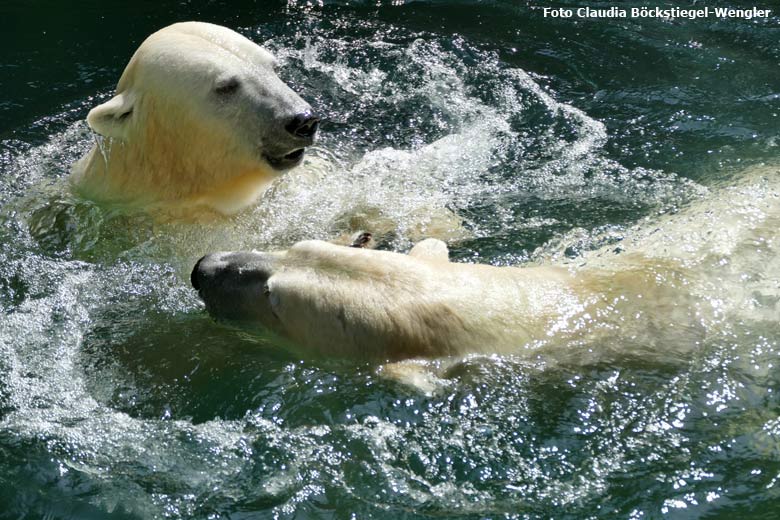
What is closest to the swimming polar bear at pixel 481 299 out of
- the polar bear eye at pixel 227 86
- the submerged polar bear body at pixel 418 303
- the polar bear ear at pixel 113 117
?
the submerged polar bear body at pixel 418 303

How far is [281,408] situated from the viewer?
3559 millimetres

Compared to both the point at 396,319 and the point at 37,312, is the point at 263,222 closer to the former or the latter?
the point at 37,312

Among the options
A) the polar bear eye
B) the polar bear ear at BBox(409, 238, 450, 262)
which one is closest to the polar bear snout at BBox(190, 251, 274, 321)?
the polar bear ear at BBox(409, 238, 450, 262)

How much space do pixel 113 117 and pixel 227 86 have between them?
609 millimetres

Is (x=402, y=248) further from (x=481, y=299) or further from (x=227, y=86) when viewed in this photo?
(x=481, y=299)

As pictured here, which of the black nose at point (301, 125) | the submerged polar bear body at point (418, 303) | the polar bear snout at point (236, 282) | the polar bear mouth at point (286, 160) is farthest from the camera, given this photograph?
the polar bear mouth at point (286, 160)

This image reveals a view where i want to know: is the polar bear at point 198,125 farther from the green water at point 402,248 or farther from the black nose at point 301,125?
the green water at point 402,248

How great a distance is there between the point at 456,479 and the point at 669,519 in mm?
722

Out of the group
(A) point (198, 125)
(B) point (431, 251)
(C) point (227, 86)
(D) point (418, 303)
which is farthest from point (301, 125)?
(D) point (418, 303)

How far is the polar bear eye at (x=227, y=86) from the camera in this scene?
4.23 meters

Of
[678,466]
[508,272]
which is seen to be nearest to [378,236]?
[508,272]

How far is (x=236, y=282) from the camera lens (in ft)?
12.0

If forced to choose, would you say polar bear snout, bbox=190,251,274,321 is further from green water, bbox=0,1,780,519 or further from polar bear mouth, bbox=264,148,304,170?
polar bear mouth, bbox=264,148,304,170

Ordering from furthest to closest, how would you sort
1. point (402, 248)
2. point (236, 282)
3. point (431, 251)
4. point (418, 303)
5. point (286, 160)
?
point (402, 248) < point (286, 160) < point (431, 251) < point (236, 282) < point (418, 303)
